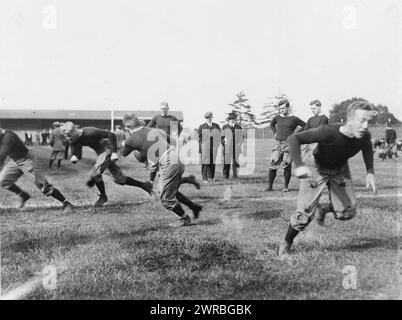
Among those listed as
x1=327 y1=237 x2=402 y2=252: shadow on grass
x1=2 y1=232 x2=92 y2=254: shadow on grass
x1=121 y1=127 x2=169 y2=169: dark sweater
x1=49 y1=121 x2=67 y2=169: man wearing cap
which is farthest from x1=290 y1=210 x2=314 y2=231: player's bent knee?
x1=49 y1=121 x2=67 y2=169: man wearing cap

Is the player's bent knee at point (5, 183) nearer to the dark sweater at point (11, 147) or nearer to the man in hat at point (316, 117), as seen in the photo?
the dark sweater at point (11, 147)

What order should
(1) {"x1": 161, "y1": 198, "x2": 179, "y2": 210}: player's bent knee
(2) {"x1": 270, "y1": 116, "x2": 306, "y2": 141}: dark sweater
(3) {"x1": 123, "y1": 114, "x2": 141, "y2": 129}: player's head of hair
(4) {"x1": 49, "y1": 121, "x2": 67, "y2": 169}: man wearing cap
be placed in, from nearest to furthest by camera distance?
(1) {"x1": 161, "y1": 198, "x2": 179, "y2": 210}: player's bent knee → (3) {"x1": 123, "y1": 114, "x2": 141, "y2": 129}: player's head of hair → (2) {"x1": 270, "y1": 116, "x2": 306, "y2": 141}: dark sweater → (4) {"x1": 49, "y1": 121, "x2": 67, "y2": 169}: man wearing cap

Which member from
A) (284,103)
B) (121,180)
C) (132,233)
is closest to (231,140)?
(284,103)

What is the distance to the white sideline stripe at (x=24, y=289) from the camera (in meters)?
4.11

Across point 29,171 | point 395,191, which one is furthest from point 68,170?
point 395,191

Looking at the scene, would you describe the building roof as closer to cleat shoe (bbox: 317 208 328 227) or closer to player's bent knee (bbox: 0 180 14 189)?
player's bent knee (bbox: 0 180 14 189)

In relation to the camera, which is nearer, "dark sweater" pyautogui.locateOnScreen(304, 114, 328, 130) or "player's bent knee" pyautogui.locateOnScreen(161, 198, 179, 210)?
"player's bent knee" pyautogui.locateOnScreen(161, 198, 179, 210)

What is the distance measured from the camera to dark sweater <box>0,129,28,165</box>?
7059 millimetres

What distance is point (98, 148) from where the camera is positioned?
26.6ft

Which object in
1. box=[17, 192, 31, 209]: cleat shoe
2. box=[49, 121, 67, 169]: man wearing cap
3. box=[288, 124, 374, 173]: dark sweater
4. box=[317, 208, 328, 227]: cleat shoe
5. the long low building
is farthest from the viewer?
the long low building

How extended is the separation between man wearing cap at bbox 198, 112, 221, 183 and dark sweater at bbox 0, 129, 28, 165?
5.58 m
